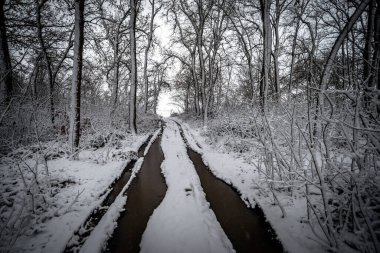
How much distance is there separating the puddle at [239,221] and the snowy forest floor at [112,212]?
13 centimetres

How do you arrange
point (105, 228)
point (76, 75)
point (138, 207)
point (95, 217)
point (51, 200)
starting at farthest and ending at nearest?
point (76, 75)
point (138, 207)
point (51, 200)
point (95, 217)
point (105, 228)

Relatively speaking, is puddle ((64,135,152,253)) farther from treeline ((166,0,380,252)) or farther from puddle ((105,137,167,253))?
treeline ((166,0,380,252))

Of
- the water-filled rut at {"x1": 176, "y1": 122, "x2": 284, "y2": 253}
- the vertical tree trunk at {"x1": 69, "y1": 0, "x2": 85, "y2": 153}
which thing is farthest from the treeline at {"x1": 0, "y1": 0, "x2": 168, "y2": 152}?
the water-filled rut at {"x1": 176, "y1": 122, "x2": 284, "y2": 253}

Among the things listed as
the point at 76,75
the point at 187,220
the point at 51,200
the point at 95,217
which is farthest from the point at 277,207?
the point at 76,75

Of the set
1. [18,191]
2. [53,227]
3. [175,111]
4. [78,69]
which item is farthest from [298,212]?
[175,111]

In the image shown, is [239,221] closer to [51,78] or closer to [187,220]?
[187,220]

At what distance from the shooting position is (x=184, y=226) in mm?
3117

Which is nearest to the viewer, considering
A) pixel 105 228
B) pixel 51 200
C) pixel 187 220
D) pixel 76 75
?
pixel 105 228

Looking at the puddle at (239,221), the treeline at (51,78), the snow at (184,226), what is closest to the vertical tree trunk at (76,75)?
the treeline at (51,78)

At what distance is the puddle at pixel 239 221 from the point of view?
277 centimetres

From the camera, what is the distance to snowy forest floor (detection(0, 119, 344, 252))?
2645 mm

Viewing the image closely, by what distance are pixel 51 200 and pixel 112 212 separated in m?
1.22

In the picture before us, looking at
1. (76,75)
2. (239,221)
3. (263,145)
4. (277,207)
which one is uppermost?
(76,75)

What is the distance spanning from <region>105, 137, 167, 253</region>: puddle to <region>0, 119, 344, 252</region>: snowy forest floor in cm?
12
